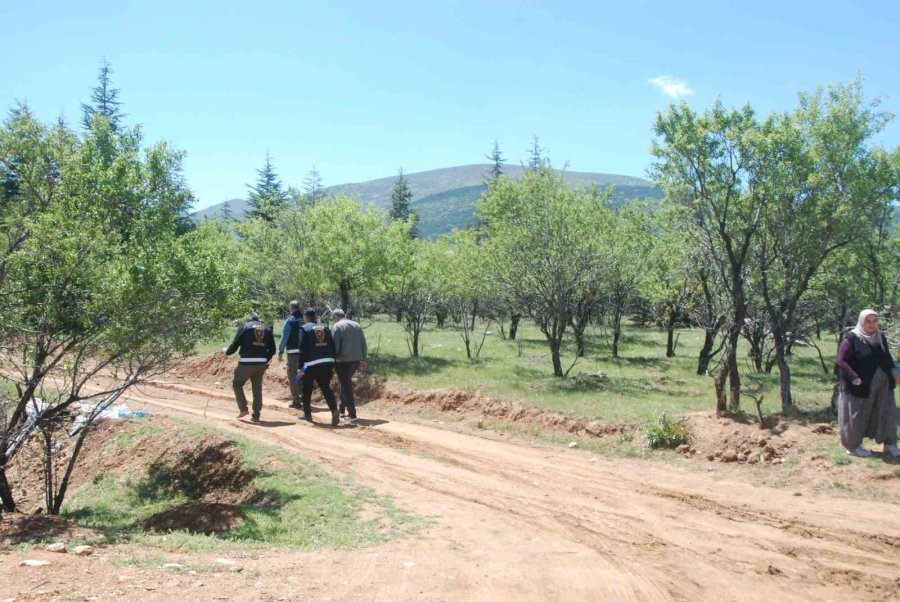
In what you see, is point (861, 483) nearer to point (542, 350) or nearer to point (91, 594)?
point (91, 594)

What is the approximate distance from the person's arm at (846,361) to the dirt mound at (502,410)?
3668 millimetres

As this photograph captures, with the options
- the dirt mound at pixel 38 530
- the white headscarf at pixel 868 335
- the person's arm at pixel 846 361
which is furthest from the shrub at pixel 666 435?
the dirt mound at pixel 38 530

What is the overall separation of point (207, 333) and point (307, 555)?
4.33m

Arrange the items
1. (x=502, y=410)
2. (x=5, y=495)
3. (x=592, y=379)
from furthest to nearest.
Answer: (x=592, y=379)
(x=502, y=410)
(x=5, y=495)

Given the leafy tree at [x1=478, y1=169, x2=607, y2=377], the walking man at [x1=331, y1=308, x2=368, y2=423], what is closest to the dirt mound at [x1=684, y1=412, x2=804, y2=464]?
the leafy tree at [x1=478, y1=169, x2=607, y2=377]

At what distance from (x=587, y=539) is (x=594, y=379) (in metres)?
9.82

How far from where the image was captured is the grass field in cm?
1305

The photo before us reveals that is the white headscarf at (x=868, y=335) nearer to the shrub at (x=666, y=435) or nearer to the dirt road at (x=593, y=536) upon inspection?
the dirt road at (x=593, y=536)

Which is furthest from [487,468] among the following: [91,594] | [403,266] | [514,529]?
Answer: [403,266]

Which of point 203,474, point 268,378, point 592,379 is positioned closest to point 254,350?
point 203,474

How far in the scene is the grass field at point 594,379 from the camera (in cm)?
1305

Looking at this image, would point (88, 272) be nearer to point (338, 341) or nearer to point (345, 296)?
point (338, 341)

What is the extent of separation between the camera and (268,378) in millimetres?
18766

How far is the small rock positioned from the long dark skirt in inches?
61.5
